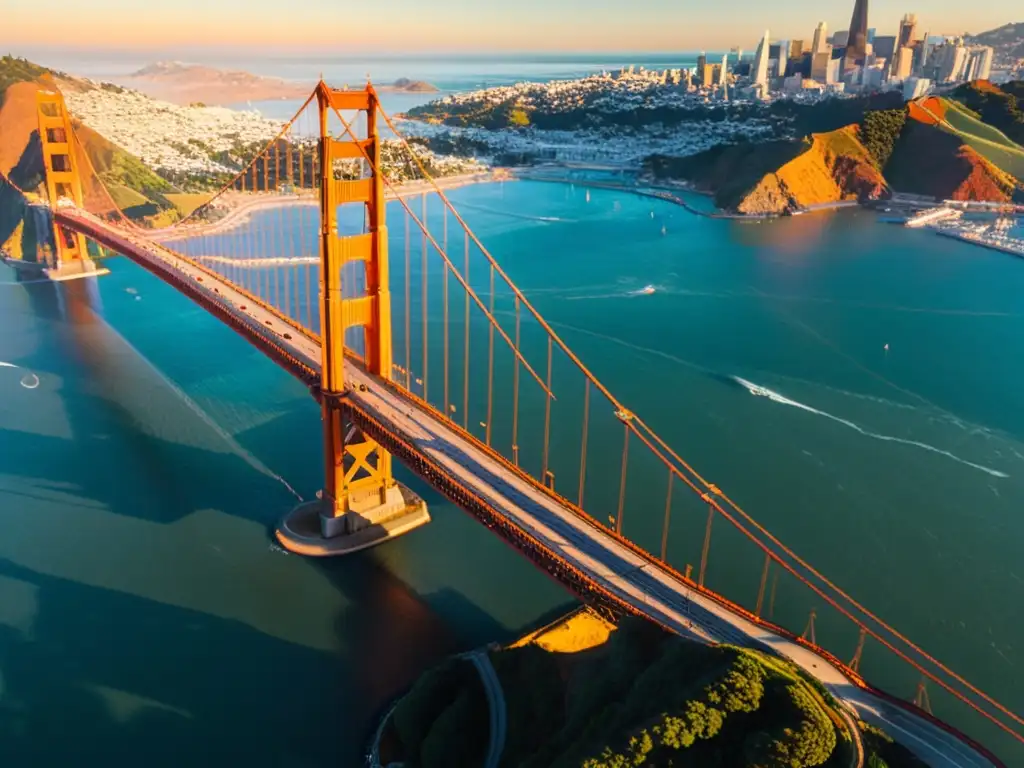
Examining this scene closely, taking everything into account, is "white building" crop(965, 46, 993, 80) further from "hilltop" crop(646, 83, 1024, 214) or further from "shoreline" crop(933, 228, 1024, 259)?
"shoreline" crop(933, 228, 1024, 259)

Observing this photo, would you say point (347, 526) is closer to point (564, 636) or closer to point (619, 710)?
point (564, 636)

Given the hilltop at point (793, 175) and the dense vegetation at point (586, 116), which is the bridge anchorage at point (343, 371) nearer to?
the hilltop at point (793, 175)

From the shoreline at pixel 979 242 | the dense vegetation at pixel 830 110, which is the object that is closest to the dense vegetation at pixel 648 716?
the shoreline at pixel 979 242

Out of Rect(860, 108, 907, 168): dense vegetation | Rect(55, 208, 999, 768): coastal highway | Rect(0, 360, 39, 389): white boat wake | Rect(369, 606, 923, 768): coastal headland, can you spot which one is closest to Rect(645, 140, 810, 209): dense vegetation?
Rect(860, 108, 907, 168): dense vegetation

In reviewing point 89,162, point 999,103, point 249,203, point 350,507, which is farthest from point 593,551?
point 999,103

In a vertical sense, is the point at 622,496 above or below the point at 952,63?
below

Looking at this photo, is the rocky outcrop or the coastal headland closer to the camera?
the coastal headland
